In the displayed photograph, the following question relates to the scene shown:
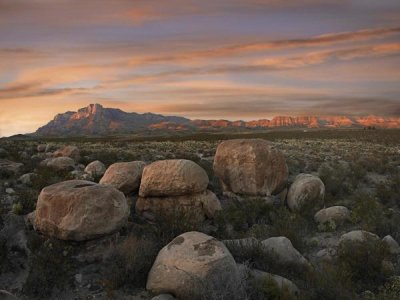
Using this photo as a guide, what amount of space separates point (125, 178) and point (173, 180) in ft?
6.72

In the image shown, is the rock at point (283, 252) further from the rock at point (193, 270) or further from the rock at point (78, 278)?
the rock at point (78, 278)

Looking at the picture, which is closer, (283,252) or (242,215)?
(283,252)

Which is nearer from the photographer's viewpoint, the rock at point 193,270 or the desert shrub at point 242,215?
the rock at point 193,270

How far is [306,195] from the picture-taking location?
1517 centimetres

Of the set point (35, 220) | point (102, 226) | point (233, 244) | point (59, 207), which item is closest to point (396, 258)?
point (233, 244)

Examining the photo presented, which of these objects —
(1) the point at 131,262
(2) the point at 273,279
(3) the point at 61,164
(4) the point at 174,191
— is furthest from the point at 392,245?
(3) the point at 61,164

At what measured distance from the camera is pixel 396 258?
10547 mm

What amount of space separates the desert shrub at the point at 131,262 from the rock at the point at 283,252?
8.65 feet

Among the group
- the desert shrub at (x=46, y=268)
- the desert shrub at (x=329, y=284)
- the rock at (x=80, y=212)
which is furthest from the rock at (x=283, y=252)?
the desert shrub at (x=46, y=268)

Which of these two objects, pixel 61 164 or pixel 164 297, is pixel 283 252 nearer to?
pixel 164 297

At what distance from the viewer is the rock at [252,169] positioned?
15648 millimetres

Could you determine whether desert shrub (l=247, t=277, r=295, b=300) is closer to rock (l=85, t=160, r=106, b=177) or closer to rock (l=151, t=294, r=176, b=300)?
rock (l=151, t=294, r=176, b=300)

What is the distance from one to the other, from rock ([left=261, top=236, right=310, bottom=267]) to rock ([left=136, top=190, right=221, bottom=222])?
129 inches

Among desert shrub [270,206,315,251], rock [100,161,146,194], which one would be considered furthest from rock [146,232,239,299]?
rock [100,161,146,194]
